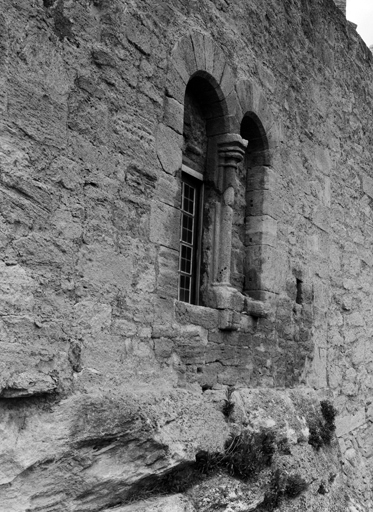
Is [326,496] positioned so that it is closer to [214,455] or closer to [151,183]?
[214,455]

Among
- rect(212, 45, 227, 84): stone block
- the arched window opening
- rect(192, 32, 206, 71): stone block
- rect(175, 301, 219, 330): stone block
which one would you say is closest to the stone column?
the arched window opening

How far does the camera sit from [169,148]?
4.56 metres

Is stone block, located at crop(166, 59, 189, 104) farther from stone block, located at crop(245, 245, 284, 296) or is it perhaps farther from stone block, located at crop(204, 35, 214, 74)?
stone block, located at crop(245, 245, 284, 296)

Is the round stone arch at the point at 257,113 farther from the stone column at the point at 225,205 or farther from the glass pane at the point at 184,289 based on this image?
the glass pane at the point at 184,289

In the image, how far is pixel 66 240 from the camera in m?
3.72

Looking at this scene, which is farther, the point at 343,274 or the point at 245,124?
the point at 343,274

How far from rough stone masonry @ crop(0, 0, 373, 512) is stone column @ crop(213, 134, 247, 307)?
1 cm

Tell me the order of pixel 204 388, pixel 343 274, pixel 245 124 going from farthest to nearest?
pixel 343 274 → pixel 245 124 → pixel 204 388

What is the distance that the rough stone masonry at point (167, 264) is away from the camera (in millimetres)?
3469

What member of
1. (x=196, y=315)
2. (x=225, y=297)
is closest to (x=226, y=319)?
(x=225, y=297)

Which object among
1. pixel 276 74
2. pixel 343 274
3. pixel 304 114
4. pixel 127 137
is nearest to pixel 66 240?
pixel 127 137

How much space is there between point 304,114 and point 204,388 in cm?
318

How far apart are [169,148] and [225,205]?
87cm

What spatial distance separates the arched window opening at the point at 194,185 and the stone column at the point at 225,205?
0.12 meters
